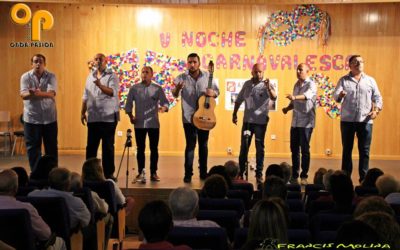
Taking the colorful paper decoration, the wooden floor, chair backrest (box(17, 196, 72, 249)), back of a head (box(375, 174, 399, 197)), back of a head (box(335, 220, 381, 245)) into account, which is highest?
the colorful paper decoration

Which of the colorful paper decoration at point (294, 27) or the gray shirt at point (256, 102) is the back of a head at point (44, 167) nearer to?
the gray shirt at point (256, 102)

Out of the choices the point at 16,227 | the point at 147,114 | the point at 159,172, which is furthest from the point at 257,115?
the point at 16,227

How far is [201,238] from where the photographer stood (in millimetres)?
4059

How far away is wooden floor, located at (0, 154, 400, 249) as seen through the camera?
8.55m

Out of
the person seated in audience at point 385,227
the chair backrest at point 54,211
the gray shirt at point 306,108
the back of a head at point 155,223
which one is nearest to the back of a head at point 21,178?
the chair backrest at point 54,211

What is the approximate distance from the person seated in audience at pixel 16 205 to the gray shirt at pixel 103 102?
395cm

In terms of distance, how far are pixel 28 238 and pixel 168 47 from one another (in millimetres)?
8460

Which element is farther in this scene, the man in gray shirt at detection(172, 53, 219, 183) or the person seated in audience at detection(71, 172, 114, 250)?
the man in gray shirt at detection(172, 53, 219, 183)

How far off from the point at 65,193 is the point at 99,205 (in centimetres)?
78

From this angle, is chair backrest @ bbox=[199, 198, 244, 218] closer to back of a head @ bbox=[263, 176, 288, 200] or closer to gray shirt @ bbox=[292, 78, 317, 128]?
back of a head @ bbox=[263, 176, 288, 200]

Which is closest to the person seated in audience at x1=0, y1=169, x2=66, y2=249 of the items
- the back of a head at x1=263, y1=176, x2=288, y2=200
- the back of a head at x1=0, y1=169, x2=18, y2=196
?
the back of a head at x1=0, y1=169, x2=18, y2=196

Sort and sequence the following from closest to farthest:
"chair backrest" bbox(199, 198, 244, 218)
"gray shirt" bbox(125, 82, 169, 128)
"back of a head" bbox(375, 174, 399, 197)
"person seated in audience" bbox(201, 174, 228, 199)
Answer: "chair backrest" bbox(199, 198, 244, 218) < "person seated in audience" bbox(201, 174, 228, 199) < "back of a head" bbox(375, 174, 399, 197) < "gray shirt" bbox(125, 82, 169, 128)

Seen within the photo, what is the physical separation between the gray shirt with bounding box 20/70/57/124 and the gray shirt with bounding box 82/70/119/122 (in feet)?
1.76

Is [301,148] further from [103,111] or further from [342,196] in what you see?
[342,196]
